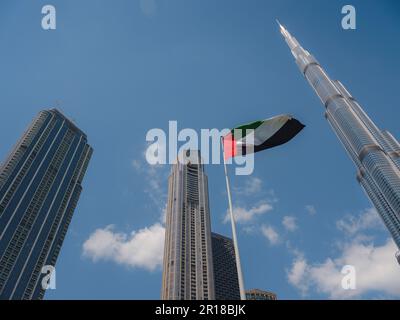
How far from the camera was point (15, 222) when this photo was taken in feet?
481

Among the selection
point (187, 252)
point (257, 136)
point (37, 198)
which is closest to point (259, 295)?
point (187, 252)

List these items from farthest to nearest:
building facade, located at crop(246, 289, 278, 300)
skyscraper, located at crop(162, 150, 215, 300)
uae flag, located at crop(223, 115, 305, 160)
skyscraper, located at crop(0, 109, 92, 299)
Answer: building facade, located at crop(246, 289, 278, 300) → skyscraper, located at crop(162, 150, 215, 300) → skyscraper, located at crop(0, 109, 92, 299) → uae flag, located at crop(223, 115, 305, 160)

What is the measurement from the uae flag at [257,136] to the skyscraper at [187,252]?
5112 inches

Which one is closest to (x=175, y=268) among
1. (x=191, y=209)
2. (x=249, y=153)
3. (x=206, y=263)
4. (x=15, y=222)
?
(x=206, y=263)

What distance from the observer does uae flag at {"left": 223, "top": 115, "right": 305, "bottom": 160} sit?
25391 millimetres

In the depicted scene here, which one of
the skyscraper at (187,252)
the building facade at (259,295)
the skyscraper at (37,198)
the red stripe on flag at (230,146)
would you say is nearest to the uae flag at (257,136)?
the red stripe on flag at (230,146)

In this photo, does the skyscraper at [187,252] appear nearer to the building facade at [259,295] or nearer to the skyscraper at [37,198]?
the building facade at [259,295]

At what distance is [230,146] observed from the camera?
2581 cm

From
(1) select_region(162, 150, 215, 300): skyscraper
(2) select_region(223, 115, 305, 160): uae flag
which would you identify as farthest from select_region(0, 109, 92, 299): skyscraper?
(2) select_region(223, 115, 305, 160): uae flag

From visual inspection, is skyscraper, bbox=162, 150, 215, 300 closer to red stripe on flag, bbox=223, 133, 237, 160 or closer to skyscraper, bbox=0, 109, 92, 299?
skyscraper, bbox=0, 109, 92, 299

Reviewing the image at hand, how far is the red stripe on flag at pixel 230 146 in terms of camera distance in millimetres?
25573

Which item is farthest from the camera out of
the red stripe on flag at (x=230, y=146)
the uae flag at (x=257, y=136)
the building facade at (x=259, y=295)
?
the building facade at (x=259, y=295)

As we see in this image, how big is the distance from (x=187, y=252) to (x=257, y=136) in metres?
149
